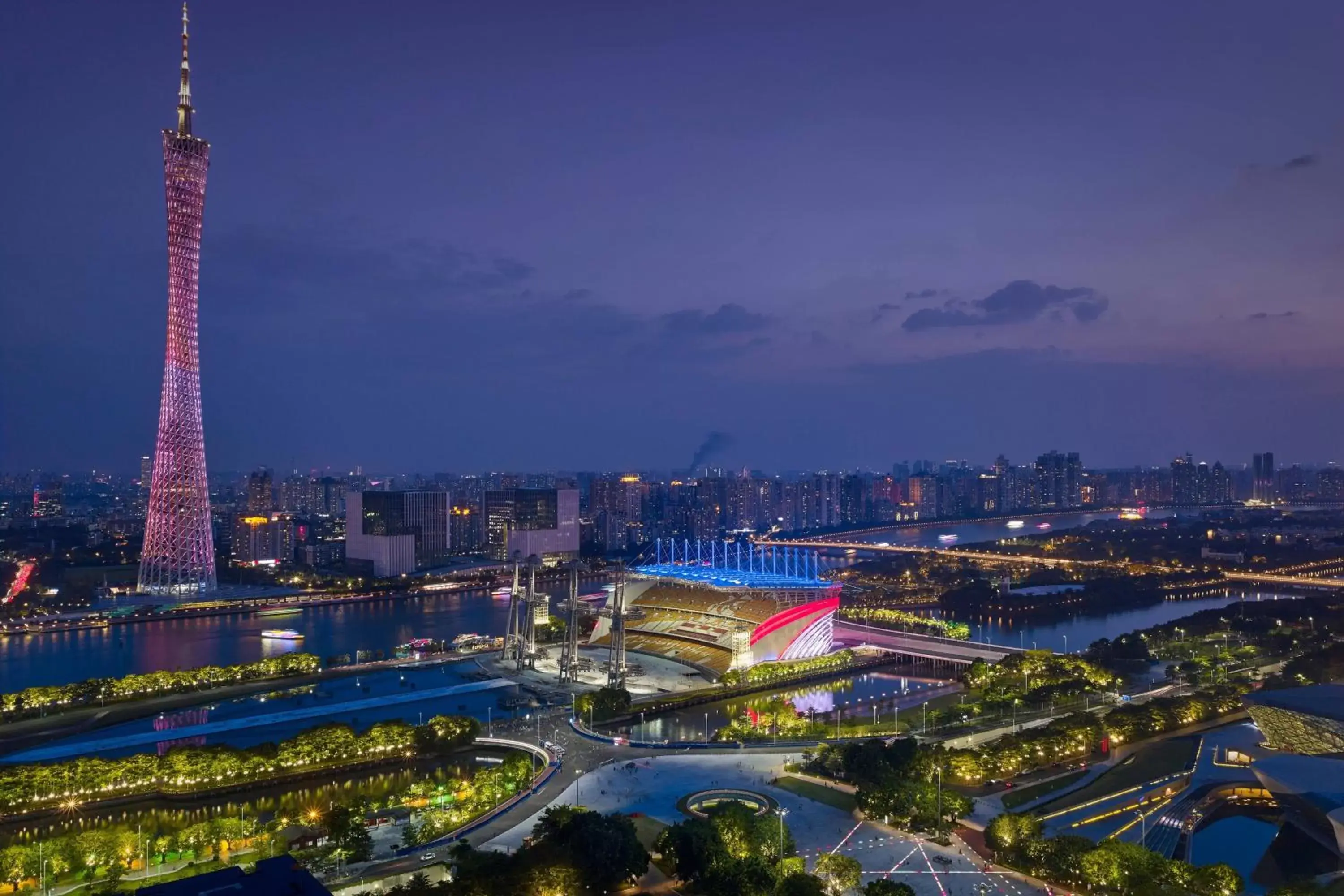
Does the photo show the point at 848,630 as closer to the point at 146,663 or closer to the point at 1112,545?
the point at 146,663

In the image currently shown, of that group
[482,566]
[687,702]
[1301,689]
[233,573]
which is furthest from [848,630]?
[233,573]

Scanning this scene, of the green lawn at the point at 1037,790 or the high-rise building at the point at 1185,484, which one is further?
the high-rise building at the point at 1185,484

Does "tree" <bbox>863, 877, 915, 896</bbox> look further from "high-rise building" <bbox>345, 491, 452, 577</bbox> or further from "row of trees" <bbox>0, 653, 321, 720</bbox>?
"high-rise building" <bbox>345, 491, 452, 577</bbox>

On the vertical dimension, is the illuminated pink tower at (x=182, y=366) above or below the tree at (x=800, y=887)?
above

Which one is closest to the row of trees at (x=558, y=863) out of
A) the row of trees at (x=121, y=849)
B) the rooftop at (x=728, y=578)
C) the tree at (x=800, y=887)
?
the tree at (x=800, y=887)

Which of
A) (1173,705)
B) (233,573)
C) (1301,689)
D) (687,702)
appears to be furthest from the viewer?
(233,573)

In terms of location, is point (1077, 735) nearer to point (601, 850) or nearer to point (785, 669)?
point (785, 669)

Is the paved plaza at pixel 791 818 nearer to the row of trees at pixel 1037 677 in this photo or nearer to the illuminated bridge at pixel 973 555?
the row of trees at pixel 1037 677
